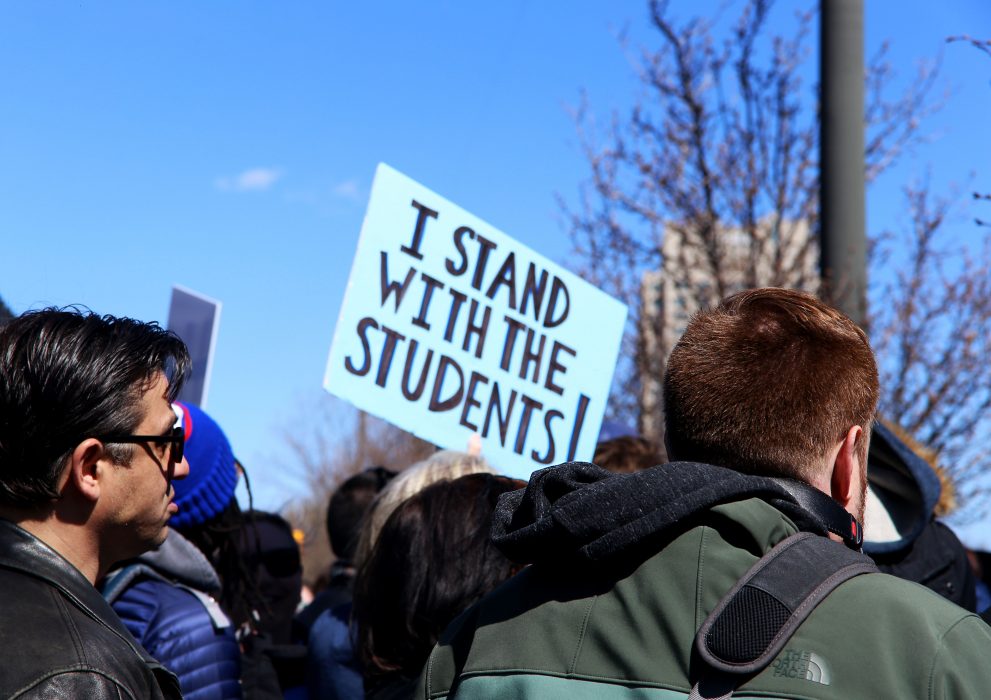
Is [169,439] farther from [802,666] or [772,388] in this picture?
[802,666]

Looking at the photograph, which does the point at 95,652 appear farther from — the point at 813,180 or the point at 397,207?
the point at 813,180

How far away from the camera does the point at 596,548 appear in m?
1.67

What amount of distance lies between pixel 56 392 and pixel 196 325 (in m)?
4.30

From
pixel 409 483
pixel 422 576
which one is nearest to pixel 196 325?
pixel 409 483

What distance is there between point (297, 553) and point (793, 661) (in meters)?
3.79

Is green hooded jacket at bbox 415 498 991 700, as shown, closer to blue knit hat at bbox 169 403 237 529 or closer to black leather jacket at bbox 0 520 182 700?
black leather jacket at bbox 0 520 182 700

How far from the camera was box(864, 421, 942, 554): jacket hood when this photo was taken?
3266mm

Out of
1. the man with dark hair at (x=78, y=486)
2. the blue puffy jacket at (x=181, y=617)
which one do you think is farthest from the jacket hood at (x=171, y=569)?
the man with dark hair at (x=78, y=486)

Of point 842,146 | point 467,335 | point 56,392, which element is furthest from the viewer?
point 842,146

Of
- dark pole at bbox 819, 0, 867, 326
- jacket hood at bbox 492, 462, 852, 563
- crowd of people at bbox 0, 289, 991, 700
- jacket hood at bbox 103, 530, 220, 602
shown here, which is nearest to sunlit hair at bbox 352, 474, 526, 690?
crowd of people at bbox 0, 289, 991, 700

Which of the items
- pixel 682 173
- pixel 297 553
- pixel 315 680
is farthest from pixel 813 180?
pixel 315 680

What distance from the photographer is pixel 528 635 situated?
1745 millimetres

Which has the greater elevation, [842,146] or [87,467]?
[842,146]

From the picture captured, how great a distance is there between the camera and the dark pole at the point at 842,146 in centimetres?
534
